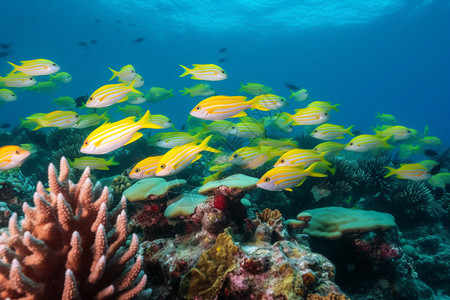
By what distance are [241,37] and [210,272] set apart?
62.5 meters

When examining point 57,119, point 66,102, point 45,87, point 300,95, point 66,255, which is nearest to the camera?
point 66,255

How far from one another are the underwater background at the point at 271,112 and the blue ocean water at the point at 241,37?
395mm

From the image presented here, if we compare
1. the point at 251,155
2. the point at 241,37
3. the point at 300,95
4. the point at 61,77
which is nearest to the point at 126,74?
the point at 61,77

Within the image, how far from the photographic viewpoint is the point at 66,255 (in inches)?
79.5

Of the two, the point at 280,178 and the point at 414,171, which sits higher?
the point at 280,178

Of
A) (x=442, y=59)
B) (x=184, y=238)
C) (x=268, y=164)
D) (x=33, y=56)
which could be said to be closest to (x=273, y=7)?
(x=268, y=164)

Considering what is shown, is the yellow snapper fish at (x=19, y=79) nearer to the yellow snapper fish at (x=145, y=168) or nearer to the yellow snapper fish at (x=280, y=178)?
the yellow snapper fish at (x=145, y=168)

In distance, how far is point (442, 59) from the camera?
72.1 meters

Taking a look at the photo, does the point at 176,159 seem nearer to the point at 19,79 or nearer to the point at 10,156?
the point at 10,156

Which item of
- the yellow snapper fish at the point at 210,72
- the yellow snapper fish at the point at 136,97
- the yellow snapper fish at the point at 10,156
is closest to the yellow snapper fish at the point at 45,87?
the yellow snapper fish at the point at 136,97

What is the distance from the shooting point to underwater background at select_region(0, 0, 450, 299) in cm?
358

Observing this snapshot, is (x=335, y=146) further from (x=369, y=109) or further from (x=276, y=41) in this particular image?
(x=369, y=109)

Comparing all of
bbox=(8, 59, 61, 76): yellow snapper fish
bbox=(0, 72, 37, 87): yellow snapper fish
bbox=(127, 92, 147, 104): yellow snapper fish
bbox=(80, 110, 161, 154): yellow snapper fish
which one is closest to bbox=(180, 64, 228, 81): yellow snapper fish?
bbox=(127, 92, 147, 104): yellow snapper fish

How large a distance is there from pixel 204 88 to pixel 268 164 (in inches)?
155
